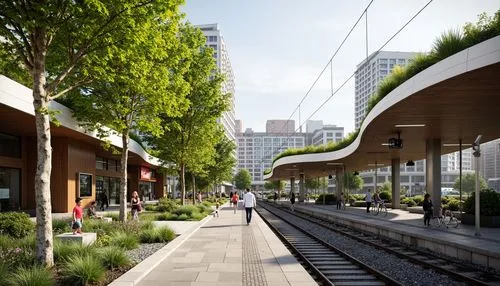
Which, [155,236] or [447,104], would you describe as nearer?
[155,236]

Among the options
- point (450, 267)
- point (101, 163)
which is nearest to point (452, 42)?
point (450, 267)

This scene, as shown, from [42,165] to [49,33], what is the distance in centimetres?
→ 285

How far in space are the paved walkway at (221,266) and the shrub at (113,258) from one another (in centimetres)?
42

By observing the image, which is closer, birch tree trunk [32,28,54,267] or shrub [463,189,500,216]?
birch tree trunk [32,28,54,267]

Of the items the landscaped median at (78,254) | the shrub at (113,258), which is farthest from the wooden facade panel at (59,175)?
the shrub at (113,258)

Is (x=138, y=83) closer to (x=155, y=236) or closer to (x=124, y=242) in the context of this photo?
(x=124, y=242)

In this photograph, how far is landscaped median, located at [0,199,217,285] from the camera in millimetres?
8414

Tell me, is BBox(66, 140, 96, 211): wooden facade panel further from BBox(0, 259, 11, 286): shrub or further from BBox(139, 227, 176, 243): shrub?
BBox(0, 259, 11, 286): shrub

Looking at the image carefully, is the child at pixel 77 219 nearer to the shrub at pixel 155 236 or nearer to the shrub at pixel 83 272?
the shrub at pixel 155 236

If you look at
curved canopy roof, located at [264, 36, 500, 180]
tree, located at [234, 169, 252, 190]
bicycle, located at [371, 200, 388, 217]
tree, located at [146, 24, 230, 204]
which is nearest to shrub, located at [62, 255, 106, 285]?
curved canopy roof, located at [264, 36, 500, 180]

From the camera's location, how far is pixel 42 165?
987cm

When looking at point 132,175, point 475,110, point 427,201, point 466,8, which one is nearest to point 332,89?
point 427,201

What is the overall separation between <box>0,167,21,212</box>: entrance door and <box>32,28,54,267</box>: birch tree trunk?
726 inches

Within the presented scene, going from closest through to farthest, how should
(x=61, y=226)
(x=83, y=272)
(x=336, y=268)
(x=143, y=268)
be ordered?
(x=83, y=272), (x=143, y=268), (x=336, y=268), (x=61, y=226)
